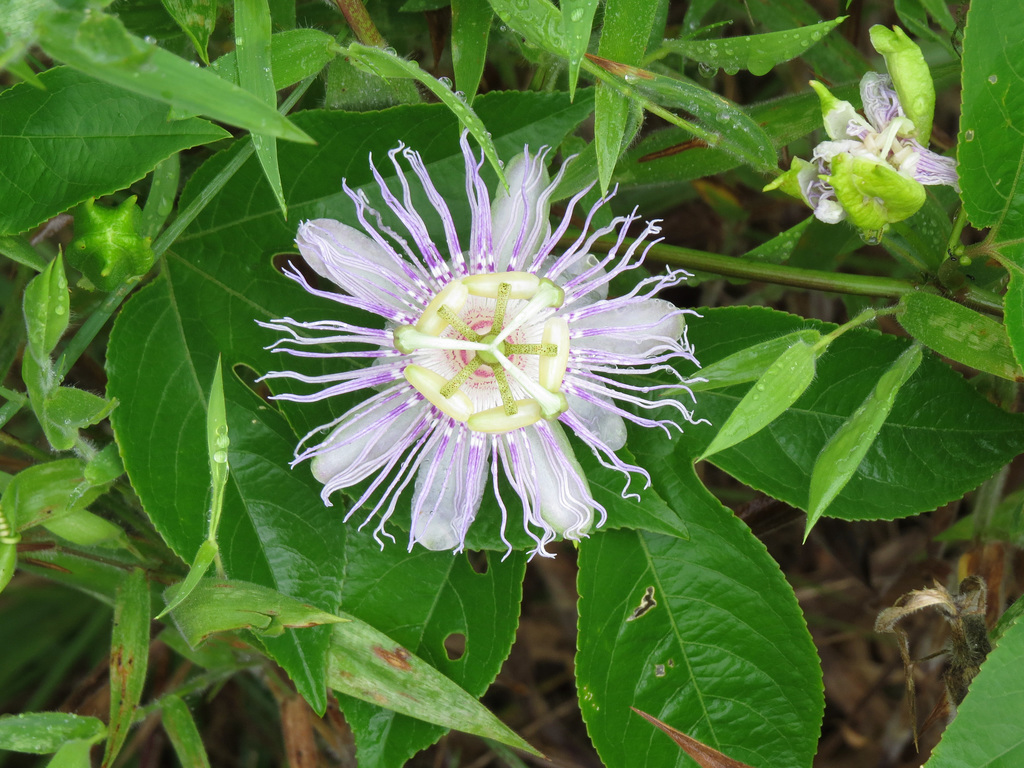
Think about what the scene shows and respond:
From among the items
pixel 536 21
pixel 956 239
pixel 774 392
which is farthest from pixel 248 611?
pixel 956 239

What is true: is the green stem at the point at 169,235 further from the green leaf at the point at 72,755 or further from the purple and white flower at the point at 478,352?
the green leaf at the point at 72,755

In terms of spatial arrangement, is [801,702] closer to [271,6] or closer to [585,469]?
[585,469]

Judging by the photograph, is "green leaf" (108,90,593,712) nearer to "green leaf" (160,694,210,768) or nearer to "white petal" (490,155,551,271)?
"white petal" (490,155,551,271)

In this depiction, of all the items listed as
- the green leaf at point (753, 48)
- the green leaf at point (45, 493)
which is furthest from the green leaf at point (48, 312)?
the green leaf at point (753, 48)

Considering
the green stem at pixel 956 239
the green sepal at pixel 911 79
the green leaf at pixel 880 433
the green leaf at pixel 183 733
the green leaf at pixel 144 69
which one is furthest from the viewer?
the green leaf at pixel 183 733

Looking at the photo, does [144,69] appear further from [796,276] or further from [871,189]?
[796,276]

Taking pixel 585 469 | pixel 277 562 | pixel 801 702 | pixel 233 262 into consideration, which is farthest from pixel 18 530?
pixel 801 702
